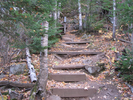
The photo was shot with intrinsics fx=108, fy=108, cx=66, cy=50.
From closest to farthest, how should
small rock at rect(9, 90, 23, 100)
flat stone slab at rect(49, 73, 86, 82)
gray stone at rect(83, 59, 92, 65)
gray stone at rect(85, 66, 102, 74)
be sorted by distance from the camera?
small rock at rect(9, 90, 23, 100), flat stone slab at rect(49, 73, 86, 82), gray stone at rect(85, 66, 102, 74), gray stone at rect(83, 59, 92, 65)

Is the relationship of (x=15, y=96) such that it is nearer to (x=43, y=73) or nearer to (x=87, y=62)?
(x=43, y=73)

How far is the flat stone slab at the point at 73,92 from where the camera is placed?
14.0 feet

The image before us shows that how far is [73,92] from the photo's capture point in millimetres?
4301

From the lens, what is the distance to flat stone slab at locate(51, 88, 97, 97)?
14.0 ft

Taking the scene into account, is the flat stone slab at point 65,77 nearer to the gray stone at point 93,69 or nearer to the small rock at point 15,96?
the gray stone at point 93,69

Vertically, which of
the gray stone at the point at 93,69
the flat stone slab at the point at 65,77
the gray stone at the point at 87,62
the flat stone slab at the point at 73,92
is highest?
the gray stone at the point at 87,62

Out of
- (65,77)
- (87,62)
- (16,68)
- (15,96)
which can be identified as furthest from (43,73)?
(87,62)

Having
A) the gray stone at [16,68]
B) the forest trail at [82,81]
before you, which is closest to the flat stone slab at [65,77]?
the forest trail at [82,81]

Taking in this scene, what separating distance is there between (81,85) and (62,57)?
10.1ft

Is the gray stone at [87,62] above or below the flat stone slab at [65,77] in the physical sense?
above

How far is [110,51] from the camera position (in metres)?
6.68

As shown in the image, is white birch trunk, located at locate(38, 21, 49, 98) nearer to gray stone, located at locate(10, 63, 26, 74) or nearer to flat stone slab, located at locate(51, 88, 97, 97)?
flat stone slab, located at locate(51, 88, 97, 97)

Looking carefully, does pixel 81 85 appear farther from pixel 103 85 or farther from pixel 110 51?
pixel 110 51

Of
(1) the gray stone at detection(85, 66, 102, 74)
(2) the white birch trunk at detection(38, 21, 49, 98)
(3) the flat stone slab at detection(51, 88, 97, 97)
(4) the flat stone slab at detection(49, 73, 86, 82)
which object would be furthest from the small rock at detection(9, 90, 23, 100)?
(1) the gray stone at detection(85, 66, 102, 74)
